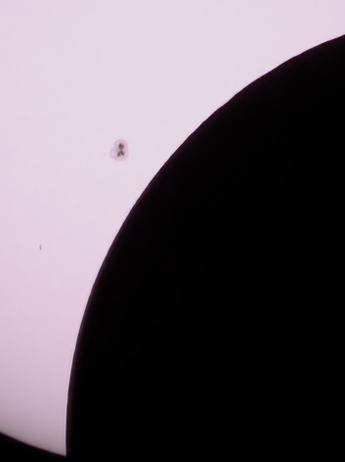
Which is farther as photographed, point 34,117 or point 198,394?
point 34,117

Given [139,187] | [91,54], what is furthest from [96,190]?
[91,54]

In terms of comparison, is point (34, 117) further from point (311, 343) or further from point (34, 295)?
point (311, 343)

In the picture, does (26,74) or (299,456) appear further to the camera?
(26,74)

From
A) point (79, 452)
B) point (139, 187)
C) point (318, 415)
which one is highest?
point (139, 187)

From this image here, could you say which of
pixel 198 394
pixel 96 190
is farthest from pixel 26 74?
pixel 198 394

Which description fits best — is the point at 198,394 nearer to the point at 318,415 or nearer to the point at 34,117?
the point at 318,415

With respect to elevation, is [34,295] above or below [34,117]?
below

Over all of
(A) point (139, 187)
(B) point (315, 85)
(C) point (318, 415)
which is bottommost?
(C) point (318, 415)
